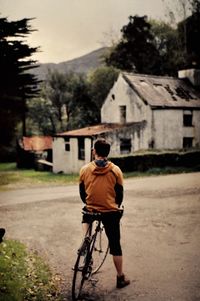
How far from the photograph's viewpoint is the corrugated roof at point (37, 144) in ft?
123

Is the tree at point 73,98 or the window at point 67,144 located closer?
the window at point 67,144

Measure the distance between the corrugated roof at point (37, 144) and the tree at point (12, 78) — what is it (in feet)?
104

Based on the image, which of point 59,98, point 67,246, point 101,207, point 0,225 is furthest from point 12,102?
point 59,98

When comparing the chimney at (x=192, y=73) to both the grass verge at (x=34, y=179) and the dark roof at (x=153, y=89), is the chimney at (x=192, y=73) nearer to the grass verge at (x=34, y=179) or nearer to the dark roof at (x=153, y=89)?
the dark roof at (x=153, y=89)

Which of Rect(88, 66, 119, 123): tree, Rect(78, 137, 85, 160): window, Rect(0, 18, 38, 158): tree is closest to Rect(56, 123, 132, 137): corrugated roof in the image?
Rect(78, 137, 85, 160): window

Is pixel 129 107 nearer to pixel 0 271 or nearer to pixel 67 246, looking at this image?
pixel 67 246

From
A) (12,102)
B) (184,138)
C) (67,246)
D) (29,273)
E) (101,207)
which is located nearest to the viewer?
(101,207)

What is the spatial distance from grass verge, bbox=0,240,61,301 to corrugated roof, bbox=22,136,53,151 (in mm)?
30381

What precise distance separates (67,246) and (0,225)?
3.02 m

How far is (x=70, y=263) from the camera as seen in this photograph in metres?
6.52

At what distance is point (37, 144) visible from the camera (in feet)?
125

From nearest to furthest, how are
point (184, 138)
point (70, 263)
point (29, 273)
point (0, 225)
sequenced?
point (29, 273) < point (70, 263) < point (184, 138) < point (0, 225)

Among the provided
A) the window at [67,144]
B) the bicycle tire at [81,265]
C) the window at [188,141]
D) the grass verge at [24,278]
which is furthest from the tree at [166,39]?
the window at [67,144]

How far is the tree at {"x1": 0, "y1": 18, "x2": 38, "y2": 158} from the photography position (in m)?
5.54
